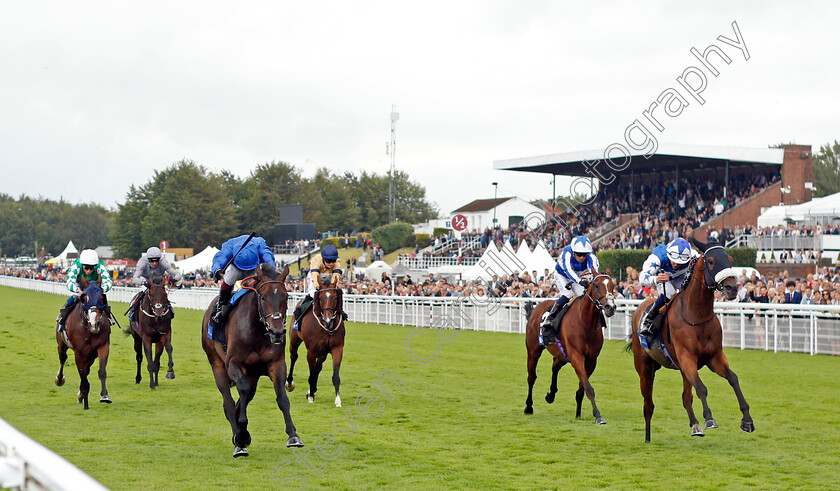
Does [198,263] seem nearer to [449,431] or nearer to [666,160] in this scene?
[666,160]

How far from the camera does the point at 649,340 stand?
822 cm

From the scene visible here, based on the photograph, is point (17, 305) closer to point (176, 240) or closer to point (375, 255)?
point (375, 255)

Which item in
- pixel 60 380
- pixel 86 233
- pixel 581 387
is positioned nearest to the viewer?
pixel 581 387

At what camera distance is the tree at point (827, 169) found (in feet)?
239

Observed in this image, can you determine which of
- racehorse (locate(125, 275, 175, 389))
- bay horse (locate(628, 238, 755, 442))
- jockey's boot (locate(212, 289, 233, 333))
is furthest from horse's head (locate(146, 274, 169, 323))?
bay horse (locate(628, 238, 755, 442))

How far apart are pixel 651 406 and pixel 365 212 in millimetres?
85627

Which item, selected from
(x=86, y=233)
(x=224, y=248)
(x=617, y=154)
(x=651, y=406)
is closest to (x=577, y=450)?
(x=651, y=406)

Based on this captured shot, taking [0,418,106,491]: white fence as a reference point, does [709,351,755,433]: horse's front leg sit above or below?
below

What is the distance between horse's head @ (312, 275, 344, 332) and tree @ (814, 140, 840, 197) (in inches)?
2764

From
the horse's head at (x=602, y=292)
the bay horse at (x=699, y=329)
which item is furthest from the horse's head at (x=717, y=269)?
the horse's head at (x=602, y=292)

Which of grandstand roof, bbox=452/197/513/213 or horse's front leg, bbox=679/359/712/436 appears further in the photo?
grandstand roof, bbox=452/197/513/213

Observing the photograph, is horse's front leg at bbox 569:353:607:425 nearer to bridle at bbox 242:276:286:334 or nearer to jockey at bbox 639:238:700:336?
jockey at bbox 639:238:700:336

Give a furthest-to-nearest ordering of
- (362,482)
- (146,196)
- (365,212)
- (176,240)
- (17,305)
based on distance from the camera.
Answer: (365,212) < (146,196) < (176,240) < (17,305) < (362,482)

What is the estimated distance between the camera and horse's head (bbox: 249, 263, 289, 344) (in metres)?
6.69
